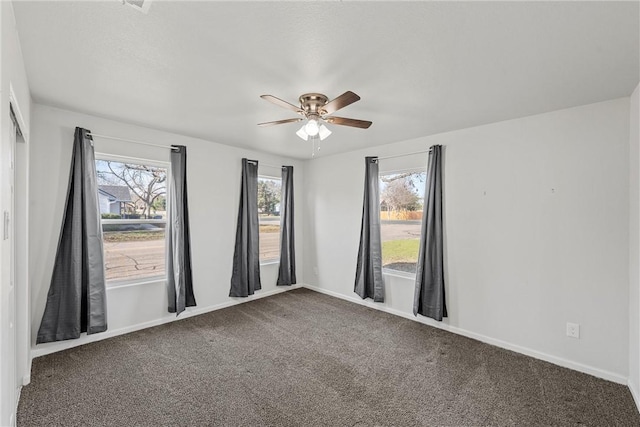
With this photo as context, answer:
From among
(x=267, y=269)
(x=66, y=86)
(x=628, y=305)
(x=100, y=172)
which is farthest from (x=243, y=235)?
(x=628, y=305)

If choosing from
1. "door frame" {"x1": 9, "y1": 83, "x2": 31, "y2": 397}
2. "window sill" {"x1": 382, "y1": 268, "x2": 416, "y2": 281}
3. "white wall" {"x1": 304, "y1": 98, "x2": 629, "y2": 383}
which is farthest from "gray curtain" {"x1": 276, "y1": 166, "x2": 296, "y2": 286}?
"door frame" {"x1": 9, "y1": 83, "x2": 31, "y2": 397}

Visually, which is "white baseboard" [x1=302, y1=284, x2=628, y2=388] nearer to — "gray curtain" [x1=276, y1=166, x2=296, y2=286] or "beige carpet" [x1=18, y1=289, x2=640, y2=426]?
"beige carpet" [x1=18, y1=289, x2=640, y2=426]

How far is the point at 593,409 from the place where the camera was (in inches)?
84.3

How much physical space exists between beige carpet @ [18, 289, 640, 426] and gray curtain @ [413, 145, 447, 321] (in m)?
0.33

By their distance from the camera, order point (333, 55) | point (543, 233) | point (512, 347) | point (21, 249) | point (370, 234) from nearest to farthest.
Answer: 1. point (333, 55)
2. point (21, 249)
3. point (543, 233)
4. point (512, 347)
5. point (370, 234)

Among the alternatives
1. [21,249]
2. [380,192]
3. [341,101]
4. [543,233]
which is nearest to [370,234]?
[380,192]

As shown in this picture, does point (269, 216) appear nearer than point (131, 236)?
No

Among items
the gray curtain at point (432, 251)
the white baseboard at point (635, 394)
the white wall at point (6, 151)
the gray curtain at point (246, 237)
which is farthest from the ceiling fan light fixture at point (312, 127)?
the white baseboard at point (635, 394)

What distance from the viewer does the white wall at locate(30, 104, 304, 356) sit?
281 cm

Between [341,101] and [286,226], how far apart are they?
3170mm

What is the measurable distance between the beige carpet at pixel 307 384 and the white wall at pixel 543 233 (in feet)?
0.96

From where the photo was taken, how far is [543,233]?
2.88 metres

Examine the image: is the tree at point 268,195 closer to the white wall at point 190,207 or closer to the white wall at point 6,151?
the white wall at point 190,207

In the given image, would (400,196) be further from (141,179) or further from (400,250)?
(141,179)
